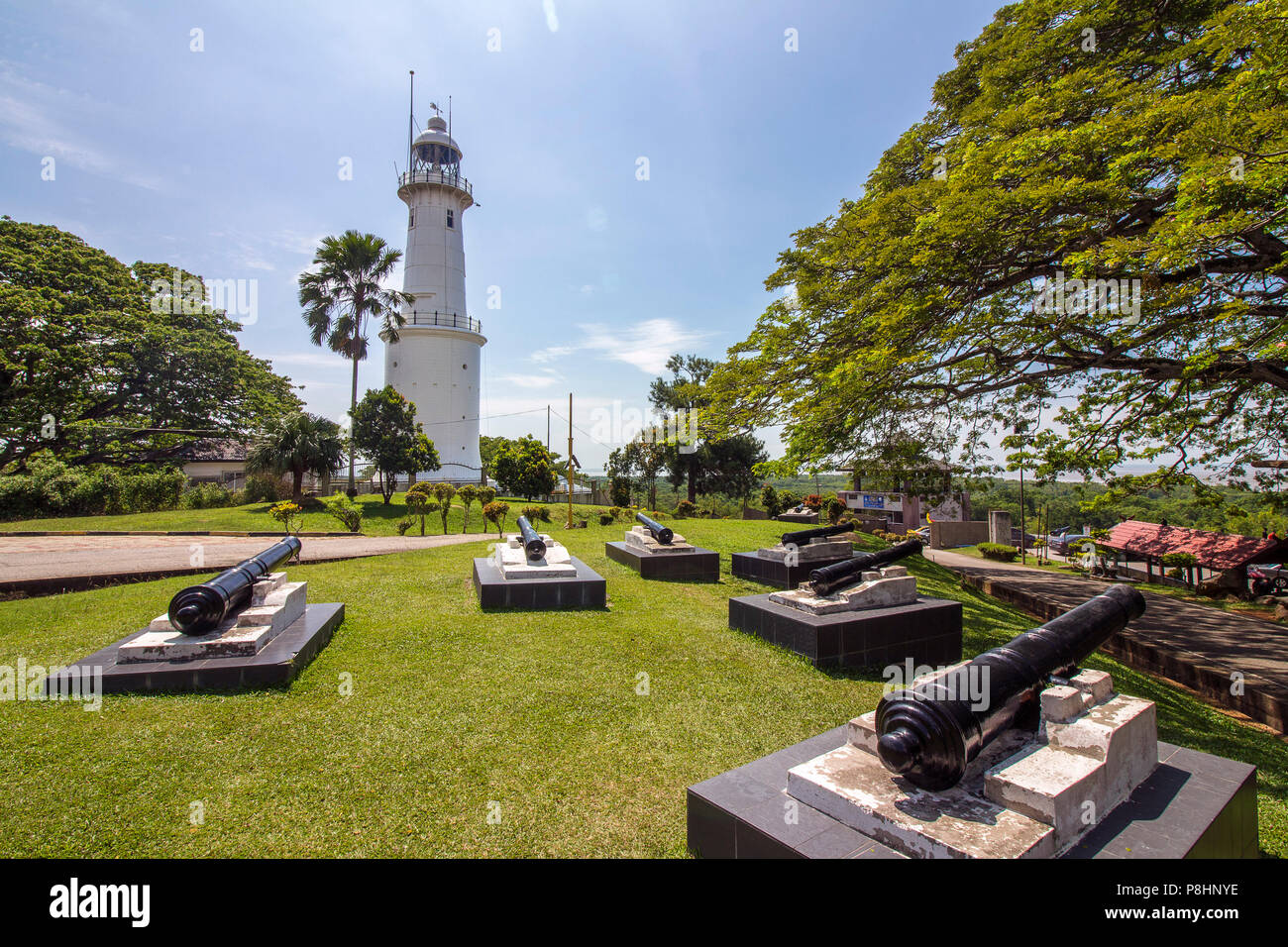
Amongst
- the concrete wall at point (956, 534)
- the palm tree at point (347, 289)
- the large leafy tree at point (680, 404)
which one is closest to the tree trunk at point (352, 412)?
the palm tree at point (347, 289)

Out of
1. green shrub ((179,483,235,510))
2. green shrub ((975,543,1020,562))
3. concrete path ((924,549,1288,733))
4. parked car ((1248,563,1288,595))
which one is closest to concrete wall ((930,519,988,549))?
green shrub ((975,543,1020,562))

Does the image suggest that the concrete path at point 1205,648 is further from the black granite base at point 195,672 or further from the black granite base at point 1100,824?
the black granite base at point 195,672

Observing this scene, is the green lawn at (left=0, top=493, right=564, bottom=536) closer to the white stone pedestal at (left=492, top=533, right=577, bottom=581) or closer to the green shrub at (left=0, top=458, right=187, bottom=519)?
the green shrub at (left=0, top=458, right=187, bottom=519)

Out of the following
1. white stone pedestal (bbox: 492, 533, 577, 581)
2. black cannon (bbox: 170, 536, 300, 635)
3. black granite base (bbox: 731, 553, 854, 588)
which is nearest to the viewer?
black cannon (bbox: 170, 536, 300, 635)

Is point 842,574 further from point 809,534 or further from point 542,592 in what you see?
point 542,592

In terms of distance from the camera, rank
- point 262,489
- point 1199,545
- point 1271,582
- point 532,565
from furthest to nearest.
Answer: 1. point 262,489
2. point 1199,545
3. point 1271,582
4. point 532,565

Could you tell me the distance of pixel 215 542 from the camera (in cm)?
1390

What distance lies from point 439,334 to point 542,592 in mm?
24898

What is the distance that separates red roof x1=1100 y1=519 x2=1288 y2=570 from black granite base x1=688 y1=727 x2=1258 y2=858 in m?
13.3

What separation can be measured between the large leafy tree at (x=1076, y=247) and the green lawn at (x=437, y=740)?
4226 millimetres

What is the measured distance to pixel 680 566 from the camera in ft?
34.2

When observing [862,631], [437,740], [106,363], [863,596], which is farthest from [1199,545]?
[106,363]

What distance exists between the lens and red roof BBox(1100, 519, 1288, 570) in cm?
1437

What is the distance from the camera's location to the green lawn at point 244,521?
16.1 m
